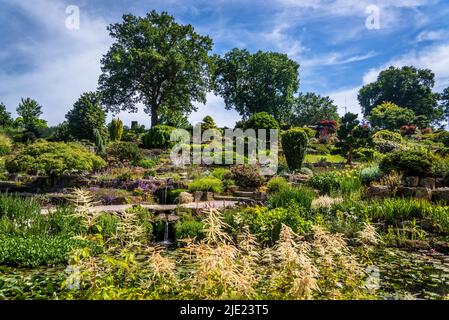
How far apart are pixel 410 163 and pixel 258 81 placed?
1199 inches

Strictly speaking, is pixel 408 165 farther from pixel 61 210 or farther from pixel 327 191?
pixel 61 210

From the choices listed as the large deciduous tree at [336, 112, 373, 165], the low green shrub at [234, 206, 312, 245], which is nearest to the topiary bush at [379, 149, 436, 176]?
the low green shrub at [234, 206, 312, 245]

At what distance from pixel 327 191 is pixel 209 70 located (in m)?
23.6

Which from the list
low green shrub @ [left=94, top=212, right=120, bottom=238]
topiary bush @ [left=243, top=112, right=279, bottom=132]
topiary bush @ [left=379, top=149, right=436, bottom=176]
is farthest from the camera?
topiary bush @ [left=243, top=112, right=279, bottom=132]

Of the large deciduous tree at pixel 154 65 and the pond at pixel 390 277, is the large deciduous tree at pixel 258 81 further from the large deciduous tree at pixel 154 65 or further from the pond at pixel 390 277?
the pond at pixel 390 277

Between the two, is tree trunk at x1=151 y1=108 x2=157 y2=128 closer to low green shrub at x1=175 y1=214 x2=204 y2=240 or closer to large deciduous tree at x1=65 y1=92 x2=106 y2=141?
large deciduous tree at x1=65 y1=92 x2=106 y2=141

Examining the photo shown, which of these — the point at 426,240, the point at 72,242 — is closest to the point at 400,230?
the point at 426,240

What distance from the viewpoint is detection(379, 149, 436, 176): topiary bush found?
11.2 meters

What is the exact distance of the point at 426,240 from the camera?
7.02 m

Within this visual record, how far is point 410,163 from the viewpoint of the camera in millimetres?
11234

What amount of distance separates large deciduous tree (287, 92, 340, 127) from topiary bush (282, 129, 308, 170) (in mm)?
33849

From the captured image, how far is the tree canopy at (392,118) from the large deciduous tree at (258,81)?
962 centimetres

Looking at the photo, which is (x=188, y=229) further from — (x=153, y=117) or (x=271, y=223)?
(x=153, y=117)

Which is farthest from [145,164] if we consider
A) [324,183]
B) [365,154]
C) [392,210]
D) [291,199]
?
[365,154]
